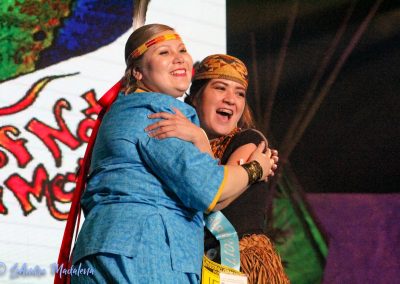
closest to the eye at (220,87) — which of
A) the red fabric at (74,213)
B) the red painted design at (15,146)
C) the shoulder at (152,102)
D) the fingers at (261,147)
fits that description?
the fingers at (261,147)

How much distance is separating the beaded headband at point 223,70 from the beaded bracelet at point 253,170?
607 mm

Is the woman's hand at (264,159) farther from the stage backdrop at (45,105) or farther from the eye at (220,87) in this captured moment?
the stage backdrop at (45,105)

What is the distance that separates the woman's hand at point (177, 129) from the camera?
1.78 m

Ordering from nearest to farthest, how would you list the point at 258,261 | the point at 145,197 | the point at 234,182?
the point at 145,197
the point at 234,182
the point at 258,261

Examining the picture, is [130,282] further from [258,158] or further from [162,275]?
[258,158]

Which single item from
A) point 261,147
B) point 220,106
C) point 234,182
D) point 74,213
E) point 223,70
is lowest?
point 74,213

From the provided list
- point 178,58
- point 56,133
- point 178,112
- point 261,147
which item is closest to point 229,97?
point 261,147

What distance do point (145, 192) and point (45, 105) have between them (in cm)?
142

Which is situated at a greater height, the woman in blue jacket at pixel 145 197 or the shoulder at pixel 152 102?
the shoulder at pixel 152 102

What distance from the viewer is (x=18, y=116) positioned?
2.99 meters

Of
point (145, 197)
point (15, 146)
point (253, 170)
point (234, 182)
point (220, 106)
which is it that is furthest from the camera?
point (15, 146)

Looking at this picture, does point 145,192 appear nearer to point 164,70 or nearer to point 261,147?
point 164,70

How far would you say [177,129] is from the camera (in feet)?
5.86

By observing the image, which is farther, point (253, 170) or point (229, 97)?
point (229, 97)
